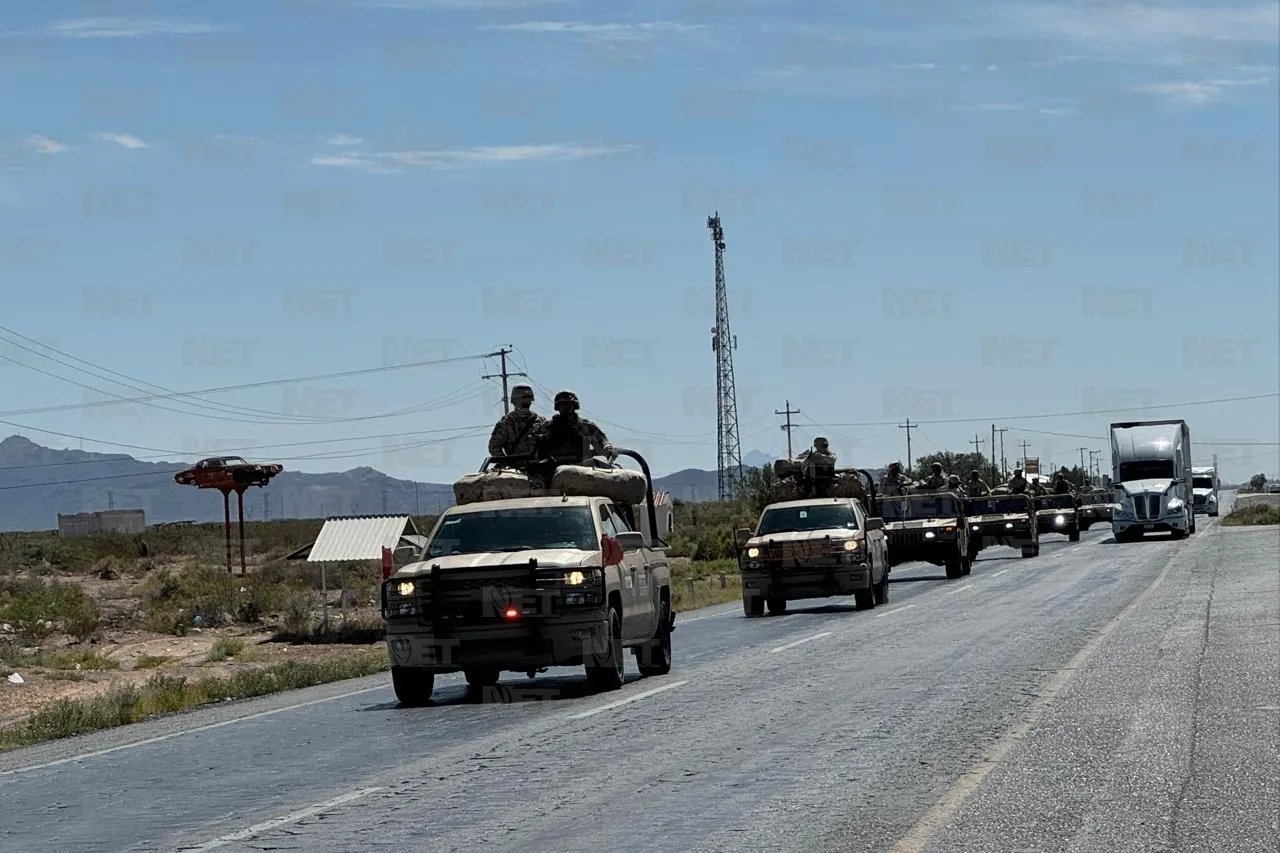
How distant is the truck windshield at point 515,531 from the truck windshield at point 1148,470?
47035mm

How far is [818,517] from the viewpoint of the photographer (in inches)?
1220

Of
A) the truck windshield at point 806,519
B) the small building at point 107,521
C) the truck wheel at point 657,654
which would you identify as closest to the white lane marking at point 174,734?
the truck wheel at point 657,654

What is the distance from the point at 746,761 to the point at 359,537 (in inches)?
884

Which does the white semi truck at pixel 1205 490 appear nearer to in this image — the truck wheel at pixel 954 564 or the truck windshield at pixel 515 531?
the truck wheel at pixel 954 564

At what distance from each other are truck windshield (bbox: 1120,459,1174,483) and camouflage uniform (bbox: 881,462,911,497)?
1954 cm

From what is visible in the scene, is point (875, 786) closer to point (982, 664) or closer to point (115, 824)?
point (115, 824)

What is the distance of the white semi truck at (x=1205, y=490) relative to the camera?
97.2 m

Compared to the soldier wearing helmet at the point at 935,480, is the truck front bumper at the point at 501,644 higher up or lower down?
lower down

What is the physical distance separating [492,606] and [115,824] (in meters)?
6.28

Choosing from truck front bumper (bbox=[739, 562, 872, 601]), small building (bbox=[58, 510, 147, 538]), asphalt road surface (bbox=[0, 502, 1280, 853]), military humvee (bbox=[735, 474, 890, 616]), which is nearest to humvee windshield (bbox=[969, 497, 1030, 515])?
military humvee (bbox=[735, 474, 890, 616])

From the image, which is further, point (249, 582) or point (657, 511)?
point (249, 582)

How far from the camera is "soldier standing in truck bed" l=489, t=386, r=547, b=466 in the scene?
1941cm

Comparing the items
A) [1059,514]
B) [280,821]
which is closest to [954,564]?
[1059,514]

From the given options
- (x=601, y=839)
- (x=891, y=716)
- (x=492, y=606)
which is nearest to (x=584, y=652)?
(x=492, y=606)
